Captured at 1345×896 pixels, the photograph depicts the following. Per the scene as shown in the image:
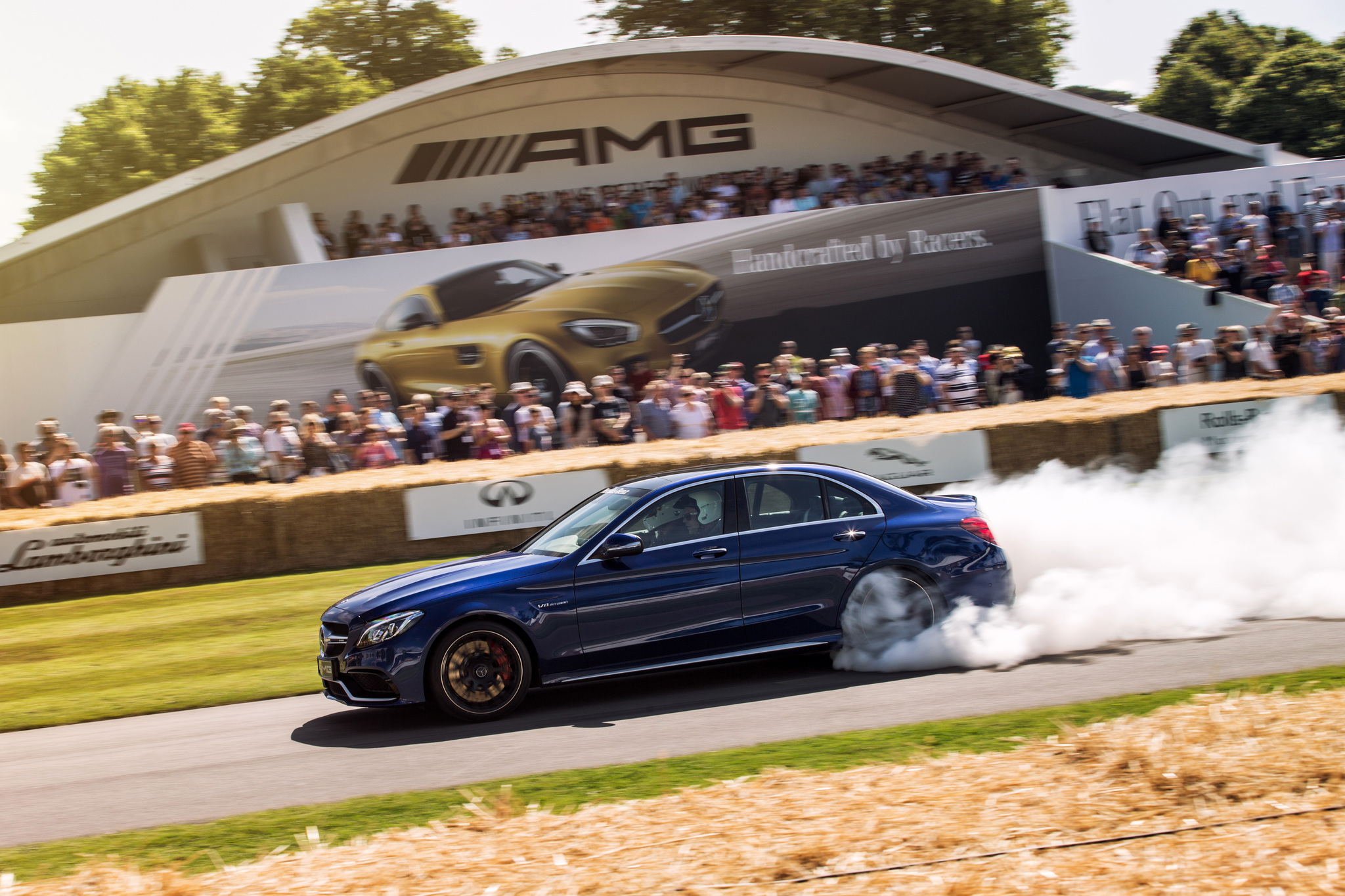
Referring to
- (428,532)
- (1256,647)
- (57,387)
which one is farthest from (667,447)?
(57,387)

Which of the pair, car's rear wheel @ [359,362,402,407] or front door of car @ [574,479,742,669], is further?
car's rear wheel @ [359,362,402,407]

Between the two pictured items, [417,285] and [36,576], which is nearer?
[36,576]

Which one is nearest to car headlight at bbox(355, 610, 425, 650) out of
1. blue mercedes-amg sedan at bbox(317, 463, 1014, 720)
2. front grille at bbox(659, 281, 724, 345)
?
blue mercedes-amg sedan at bbox(317, 463, 1014, 720)

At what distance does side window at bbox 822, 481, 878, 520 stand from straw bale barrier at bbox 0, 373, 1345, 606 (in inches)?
189

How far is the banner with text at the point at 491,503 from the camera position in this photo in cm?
1337

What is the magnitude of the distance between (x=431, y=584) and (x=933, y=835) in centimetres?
418

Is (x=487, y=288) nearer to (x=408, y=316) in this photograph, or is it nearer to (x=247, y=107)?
(x=408, y=316)

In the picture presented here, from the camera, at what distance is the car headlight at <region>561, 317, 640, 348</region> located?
2077cm

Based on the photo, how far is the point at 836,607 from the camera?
7613 millimetres

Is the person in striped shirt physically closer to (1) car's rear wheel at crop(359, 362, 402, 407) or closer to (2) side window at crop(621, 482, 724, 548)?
(1) car's rear wheel at crop(359, 362, 402, 407)

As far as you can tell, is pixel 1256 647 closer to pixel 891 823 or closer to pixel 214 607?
pixel 891 823

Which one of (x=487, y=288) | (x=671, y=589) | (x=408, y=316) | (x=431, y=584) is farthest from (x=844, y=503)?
(x=408, y=316)

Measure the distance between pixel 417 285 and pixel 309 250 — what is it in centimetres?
278

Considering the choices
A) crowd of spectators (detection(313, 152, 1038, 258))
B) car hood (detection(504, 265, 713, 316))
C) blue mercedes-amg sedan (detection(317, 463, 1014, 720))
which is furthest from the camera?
crowd of spectators (detection(313, 152, 1038, 258))
